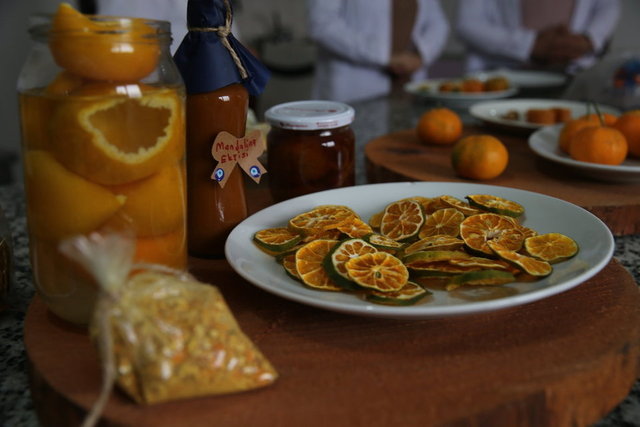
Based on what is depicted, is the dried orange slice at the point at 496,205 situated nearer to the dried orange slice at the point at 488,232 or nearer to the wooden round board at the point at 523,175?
the dried orange slice at the point at 488,232

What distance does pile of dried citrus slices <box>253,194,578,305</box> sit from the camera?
0.69 m

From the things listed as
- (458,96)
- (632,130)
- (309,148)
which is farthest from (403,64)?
(309,148)

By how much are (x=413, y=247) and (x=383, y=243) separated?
44 mm

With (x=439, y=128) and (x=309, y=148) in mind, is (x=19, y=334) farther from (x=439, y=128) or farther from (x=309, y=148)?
(x=439, y=128)

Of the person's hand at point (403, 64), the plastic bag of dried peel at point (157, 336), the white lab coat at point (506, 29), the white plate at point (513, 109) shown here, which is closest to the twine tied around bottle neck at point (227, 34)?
the plastic bag of dried peel at point (157, 336)

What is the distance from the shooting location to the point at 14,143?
190 inches

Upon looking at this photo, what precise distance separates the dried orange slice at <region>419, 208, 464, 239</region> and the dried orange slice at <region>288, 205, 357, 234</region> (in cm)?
11

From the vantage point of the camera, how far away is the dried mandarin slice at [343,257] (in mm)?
685

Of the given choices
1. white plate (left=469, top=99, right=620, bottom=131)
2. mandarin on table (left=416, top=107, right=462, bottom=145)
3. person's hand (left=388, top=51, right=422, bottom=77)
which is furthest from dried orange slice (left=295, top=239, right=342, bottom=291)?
person's hand (left=388, top=51, right=422, bottom=77)

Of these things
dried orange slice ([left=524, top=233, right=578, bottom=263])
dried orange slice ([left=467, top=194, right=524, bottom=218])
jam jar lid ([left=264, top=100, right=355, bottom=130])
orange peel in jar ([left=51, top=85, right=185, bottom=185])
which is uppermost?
orange peel in jar ([left=51, top=85, right=185, bottom=185])

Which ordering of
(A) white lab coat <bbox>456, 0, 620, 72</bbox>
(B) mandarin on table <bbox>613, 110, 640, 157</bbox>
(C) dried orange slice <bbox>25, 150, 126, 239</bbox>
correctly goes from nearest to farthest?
(C) dried orange slice <bbox>25, 150, 126, 239</bbox>
(B) mandarin on table <bbox>613, 110, 640, 157</bbox>
(A) white lab coat <bbox>456, 0, 620, 72</bbox>

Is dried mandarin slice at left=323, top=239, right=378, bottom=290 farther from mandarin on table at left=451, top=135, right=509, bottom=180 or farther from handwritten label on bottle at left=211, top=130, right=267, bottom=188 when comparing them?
mandarin on table at left=451, top=135, right=509, bottom=180

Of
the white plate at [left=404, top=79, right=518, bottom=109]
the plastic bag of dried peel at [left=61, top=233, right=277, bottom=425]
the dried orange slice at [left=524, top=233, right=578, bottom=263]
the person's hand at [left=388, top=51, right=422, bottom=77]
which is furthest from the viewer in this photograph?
the person's hand at [left=388, top=51, right=422, bottom=77]

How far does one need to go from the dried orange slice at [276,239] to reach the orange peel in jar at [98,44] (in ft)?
0.95
